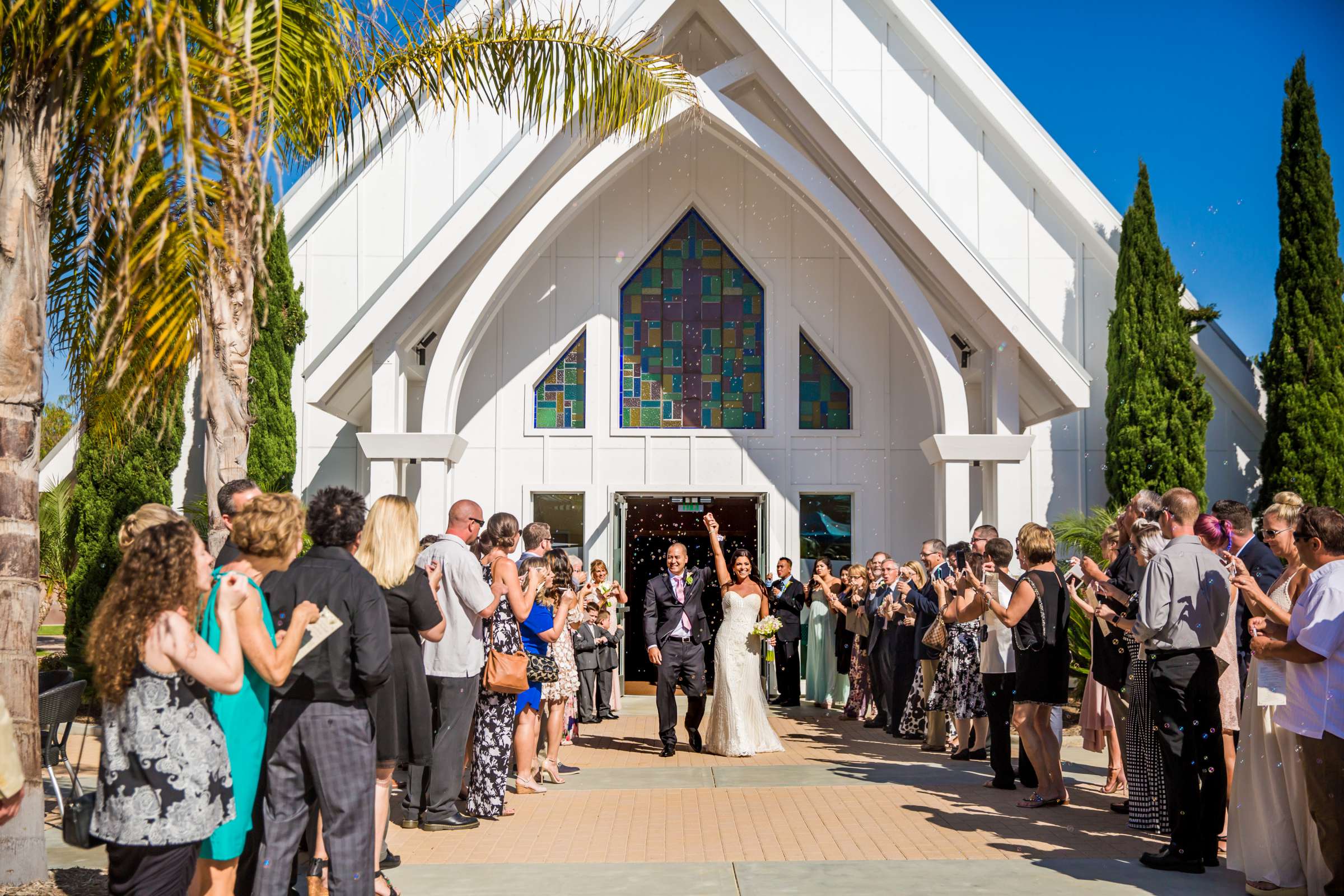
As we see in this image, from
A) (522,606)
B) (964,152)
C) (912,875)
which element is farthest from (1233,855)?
(964,152)

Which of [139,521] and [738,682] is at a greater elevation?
[139,521]

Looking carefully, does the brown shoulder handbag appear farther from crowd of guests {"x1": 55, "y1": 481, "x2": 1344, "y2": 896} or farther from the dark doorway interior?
the dark doorway interior

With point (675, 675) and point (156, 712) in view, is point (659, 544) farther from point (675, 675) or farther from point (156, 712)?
point (156, 712)

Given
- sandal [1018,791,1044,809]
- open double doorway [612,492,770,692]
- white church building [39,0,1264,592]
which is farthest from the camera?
open double doorway [612,492,770,692]

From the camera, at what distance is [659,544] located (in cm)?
2166

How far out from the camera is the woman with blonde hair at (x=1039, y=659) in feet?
27.0

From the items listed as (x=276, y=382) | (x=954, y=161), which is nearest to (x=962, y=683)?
(x=954, y=161)

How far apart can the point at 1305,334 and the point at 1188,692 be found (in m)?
10.7

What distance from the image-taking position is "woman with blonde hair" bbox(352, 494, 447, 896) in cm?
587

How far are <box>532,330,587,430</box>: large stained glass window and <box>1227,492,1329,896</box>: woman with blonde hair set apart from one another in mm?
11291

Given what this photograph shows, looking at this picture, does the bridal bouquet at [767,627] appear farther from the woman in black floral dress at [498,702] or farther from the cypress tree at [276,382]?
the cypress tree at [276,382]

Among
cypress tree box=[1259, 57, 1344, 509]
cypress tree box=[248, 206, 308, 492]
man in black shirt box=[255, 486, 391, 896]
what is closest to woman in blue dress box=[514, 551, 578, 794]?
man in black shirt box=[255, 486, 391, 896]

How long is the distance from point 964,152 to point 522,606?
11.1 meters

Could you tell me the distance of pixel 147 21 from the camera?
17.2 feet
